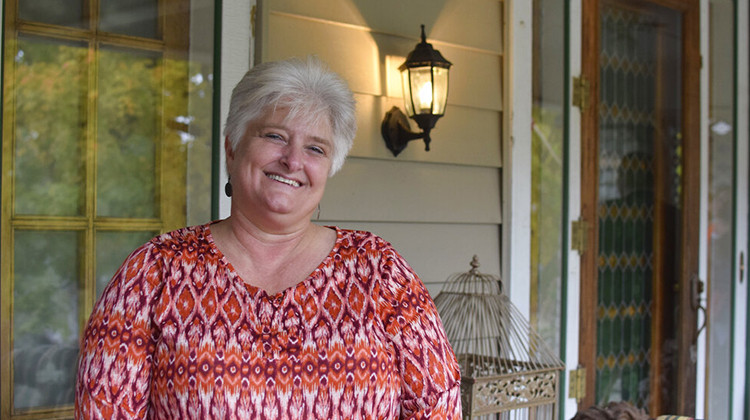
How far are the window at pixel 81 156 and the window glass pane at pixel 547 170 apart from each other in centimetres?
146

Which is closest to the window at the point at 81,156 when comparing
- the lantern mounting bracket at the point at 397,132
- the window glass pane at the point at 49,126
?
the window glass pane at the point at 49,126

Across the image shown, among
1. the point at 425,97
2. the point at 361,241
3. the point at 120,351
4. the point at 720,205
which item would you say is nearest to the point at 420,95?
the point at 425,97

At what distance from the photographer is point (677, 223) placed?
3.91m

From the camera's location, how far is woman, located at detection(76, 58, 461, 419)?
4.82ft

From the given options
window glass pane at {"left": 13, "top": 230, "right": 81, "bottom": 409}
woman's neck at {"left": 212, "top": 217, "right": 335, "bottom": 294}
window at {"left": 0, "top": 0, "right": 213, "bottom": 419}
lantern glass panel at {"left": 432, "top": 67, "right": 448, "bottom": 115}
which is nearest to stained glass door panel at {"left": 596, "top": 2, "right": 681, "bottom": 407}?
lantern glass panel at {"left": 432, "top": 67, "right": 448, "bottom": 115}

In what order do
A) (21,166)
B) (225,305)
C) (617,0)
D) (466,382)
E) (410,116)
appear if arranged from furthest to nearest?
(617,0) < (410,116) < (466,382) < (21,166) < (225,305)

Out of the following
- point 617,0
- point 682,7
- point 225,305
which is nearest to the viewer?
point 225,305

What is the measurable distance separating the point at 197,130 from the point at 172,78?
6.6 inches

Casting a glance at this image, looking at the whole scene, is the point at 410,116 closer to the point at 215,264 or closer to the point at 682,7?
the point at 215,264

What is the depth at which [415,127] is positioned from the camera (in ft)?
9.25

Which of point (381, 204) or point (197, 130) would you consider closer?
point (197, 130)

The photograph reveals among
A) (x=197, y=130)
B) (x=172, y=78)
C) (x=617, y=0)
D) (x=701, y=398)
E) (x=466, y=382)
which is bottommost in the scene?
(x=701, y=398)

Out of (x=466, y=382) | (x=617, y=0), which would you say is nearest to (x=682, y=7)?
(x=617, y=0)

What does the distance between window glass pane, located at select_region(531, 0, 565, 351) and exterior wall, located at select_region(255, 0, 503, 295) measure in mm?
236
